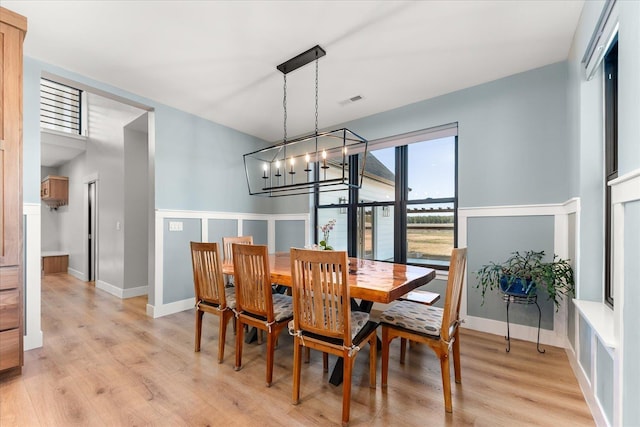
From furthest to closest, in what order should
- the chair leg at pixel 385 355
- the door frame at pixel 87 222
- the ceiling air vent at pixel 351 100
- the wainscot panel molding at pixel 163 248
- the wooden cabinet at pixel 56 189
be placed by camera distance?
the wooden cabinet at pixel 56 189 → the door frame at pixel 87 222 → the wainscot panel molding at pixel 163 248 → the ceiling air vent at pixel 351 100 → the chair leg at pixel 385 355

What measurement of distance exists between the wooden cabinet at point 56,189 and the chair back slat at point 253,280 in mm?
6687

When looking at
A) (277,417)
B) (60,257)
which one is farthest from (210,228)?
(60,257)

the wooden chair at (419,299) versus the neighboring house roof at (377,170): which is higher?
the neighboring house roof at (377,170)

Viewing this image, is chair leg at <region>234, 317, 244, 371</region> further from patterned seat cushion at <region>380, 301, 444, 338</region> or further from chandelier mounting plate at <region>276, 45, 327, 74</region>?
chandelier mounting plate at <region>276, 45, 327, 74</region>

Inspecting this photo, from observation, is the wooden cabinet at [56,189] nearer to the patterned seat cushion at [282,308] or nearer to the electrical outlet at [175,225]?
the electrical outlet at [175,225]

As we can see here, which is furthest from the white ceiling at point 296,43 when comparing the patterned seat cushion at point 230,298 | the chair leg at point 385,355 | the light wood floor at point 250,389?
the light wood floor at point 250,389

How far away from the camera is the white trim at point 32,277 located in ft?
8.04

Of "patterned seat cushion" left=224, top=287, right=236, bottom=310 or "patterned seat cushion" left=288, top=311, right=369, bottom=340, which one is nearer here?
"patterned seat cushion" left=288, top=311, right=369, bottom=340

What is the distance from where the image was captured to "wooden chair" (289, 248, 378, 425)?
158cm

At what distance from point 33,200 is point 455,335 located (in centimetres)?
364

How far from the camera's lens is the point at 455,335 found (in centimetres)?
192

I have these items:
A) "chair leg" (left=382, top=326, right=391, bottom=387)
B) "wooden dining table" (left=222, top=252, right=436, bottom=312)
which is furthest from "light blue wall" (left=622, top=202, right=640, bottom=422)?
"chair leg" (left=382, top=326, right=391, bottom=387)

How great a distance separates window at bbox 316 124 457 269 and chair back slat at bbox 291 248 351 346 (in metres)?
2.16

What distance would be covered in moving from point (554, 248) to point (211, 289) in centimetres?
304
